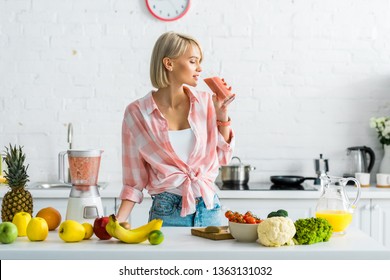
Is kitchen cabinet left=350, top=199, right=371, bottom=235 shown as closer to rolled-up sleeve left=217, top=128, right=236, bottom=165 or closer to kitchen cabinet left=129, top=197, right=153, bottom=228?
kitchen cabinet left=129, top=197, right=153, bottom=228

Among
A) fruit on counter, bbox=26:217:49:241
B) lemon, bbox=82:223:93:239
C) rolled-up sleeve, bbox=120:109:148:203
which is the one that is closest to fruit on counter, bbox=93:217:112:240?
lemon, bbox=82:223:93:239

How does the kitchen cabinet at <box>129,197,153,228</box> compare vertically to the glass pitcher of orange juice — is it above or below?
below

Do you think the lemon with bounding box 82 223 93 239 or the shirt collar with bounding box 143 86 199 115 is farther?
the shirt collar with bounding box 143 86 199 115

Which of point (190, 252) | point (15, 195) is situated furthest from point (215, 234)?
point (15, 195)

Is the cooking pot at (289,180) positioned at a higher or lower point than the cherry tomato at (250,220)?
lower

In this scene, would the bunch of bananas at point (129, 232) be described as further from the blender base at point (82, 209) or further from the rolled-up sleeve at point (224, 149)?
the rolled-up sleeve at point (224, 149)

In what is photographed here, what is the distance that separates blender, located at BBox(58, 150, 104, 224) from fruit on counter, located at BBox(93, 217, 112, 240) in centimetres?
30

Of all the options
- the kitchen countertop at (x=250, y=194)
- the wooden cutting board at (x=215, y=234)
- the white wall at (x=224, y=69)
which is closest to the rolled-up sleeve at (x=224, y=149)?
the wooden cutting board at (x=215, y=234)

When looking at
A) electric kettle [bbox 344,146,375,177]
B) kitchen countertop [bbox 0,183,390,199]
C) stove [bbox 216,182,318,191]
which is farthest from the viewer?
electric kettle [bbox 344,146,375,177]

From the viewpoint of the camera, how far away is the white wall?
4562 millimetres

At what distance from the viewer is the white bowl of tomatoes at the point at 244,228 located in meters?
2.21

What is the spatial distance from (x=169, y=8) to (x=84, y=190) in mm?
2312

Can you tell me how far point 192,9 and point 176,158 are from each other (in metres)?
2.08

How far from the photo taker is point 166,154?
2766 mm
